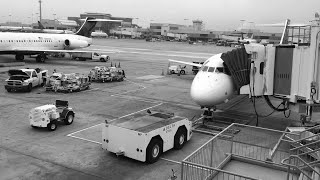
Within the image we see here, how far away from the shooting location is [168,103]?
26562 millimetres

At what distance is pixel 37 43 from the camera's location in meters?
52.9

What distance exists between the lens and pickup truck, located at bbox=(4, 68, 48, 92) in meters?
29.0

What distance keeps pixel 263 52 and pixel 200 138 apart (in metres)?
5.51

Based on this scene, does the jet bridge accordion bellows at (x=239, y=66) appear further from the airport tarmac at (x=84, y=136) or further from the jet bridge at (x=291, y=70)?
the airport tarmac at (x=84, y=136)

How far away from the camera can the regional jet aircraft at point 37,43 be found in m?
49.4

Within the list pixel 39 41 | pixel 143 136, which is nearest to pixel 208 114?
pixel 143 136

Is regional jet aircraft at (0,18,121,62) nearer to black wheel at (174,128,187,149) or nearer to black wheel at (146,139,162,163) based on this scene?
black wheel at (174,128,187,149)

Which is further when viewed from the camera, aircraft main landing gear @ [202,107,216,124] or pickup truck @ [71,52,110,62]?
pickup truck @ [71,52,110,62]

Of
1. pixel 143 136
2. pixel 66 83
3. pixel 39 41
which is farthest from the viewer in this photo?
pixel 39 41

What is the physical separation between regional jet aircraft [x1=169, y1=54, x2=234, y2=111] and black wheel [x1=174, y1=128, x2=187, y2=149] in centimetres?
329

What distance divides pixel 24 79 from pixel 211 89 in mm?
18176

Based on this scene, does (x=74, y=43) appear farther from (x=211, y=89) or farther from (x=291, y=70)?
(x=291, y=70)

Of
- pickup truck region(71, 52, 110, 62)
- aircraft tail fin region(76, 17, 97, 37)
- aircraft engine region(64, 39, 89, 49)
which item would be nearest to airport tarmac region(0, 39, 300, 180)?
pickup truck region(71, 52, 110, 62)

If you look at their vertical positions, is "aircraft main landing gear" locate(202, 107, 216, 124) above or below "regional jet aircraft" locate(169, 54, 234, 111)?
below
